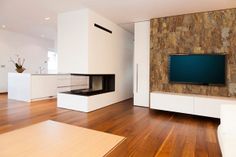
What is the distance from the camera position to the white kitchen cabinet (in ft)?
16.4

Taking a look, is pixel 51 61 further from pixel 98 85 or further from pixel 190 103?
pixel 190 103

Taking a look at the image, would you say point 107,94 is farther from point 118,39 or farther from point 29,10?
point 29,10

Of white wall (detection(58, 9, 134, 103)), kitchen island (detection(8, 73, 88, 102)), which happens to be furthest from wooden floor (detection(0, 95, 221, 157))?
white wall (detection(58, 9, 134, 103))

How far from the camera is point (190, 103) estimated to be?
12.7 ft

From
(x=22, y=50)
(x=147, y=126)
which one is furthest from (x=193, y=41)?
(x=22, y=50)

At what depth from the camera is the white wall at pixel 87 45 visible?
419 centimetres

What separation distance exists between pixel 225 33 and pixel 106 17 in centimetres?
301

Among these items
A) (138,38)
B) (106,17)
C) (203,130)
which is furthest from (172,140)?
(106,17)

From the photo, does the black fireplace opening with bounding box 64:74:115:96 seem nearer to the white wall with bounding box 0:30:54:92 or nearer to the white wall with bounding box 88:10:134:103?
the white wall with bounding box 88:10:134:103

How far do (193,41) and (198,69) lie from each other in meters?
0.73

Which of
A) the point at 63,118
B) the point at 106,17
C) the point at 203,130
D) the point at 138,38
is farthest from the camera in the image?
the point at 138,38

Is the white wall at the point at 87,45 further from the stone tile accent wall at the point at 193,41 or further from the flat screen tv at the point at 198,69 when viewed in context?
the flat screen tv at the point at 198,69

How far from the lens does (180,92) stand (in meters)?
4.49

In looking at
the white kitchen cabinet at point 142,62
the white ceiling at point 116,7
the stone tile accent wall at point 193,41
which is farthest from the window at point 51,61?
the stone tile accent wall at point 193,41
